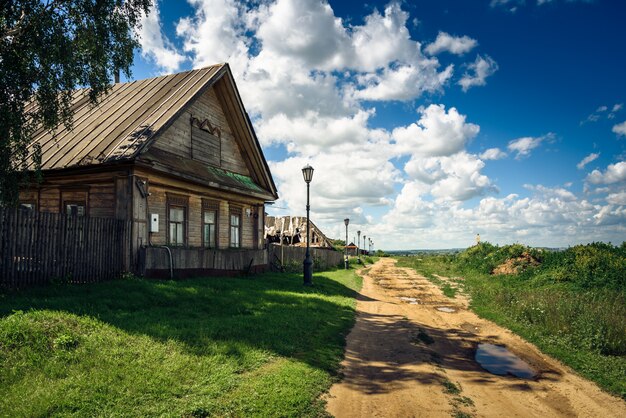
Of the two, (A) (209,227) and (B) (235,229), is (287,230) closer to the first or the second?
(B) (235,229)

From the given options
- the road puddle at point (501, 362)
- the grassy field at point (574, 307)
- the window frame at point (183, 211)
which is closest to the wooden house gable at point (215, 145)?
the window frame at point (183, 211)

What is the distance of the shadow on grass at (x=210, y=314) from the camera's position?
21.3 ft

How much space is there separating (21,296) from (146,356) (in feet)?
13.7

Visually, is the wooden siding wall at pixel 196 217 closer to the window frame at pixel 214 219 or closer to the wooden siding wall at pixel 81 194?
the window frame at pixel 214 219

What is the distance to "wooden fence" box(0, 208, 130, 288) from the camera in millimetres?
8099

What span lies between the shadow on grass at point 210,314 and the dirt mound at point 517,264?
13.5 meters

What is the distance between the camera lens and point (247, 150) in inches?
733

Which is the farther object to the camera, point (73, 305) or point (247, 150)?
point (247, 150)

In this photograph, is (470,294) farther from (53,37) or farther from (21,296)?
(53,37)

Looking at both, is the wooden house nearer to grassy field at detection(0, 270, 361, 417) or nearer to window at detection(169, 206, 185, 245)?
window at detection(169, 206, 185, 245)

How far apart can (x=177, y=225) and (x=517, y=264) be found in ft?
60.5

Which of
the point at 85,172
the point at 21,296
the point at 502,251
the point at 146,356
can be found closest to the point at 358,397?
the point at 146,356

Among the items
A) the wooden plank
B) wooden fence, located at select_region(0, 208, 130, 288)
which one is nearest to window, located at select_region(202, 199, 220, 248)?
wooden fence, located at select_region(0, 208, 130, 288)

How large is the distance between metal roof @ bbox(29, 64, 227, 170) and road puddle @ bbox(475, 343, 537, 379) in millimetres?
10349
